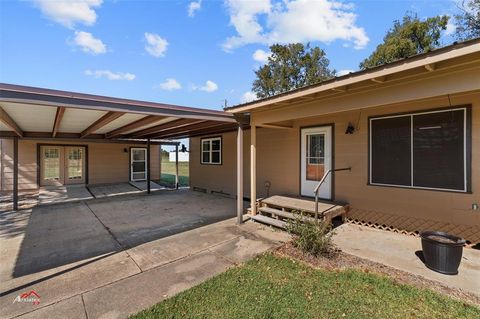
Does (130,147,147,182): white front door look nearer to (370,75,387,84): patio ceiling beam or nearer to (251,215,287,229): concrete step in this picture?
(251,215,287,229): concrete step

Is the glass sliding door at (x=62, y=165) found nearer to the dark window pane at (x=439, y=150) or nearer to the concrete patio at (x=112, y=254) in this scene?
the concrete patio at (x=112, y=254)

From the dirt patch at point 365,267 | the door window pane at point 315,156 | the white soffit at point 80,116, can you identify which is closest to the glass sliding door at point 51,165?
the white soffit at point 80,116

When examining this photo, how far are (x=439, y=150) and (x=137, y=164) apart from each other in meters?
12.8

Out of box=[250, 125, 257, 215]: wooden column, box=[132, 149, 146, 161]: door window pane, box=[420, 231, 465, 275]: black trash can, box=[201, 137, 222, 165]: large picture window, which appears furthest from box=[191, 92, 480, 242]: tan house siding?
box=[132, 149, 146, 161]: door window pane

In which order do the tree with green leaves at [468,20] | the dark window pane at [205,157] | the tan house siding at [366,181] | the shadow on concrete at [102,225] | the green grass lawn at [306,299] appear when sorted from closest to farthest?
the green grass lawn at [306,299] < the shadow on concrete at [102,225] < the tan house siding at [366,181] < the dark window pane at [205,157] < the tree with green leaves at [468,20]

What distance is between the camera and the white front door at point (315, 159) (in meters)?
6.12

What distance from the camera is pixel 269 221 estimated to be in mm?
5488

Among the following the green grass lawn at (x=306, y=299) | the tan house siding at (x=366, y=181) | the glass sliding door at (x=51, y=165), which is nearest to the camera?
the green grass lawn at (x=306, y=299)

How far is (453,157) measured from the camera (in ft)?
14.1

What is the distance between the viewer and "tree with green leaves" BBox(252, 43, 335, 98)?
886 inches

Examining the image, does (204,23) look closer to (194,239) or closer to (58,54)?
(58,54)

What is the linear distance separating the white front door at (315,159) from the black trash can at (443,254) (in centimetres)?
273

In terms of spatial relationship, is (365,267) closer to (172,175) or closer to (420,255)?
(420,255)

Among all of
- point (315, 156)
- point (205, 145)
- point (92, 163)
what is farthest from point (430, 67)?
point (92, 163)
